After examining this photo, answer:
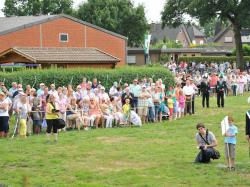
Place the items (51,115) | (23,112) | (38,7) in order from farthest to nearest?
1. (38,7)
2. (23,112)
3. (51,115)

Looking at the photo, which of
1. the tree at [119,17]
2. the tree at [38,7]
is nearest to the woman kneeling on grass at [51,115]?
the tree at [119,17]

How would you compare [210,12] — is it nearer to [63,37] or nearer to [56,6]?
[63,37]

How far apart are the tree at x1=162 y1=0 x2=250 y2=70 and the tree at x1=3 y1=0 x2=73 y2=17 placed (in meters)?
27.5

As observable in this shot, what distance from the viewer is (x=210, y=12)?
194 feet

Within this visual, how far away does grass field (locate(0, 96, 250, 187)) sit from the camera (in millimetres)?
13227

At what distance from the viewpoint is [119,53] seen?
52531mm

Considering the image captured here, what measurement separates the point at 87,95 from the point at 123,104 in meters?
1.88

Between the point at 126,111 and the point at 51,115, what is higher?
the point at 51,115

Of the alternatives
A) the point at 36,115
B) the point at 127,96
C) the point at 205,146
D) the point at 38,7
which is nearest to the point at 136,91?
the point at 127,96

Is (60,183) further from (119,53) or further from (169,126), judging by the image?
(119,53)

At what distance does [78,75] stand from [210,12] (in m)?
33.3

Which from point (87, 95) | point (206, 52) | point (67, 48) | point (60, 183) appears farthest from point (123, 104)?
point (206, 52)

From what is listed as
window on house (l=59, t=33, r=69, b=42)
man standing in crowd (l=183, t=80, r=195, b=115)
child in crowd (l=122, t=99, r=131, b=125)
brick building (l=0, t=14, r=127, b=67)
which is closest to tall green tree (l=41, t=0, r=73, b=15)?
brick building (l=0, t=14, r=127, b=67)

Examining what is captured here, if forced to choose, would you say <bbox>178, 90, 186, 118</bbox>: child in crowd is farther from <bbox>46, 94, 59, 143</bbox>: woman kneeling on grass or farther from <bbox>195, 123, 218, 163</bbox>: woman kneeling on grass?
<bbox>195, 123, 218, 163</bbox>: woman kneeling on grass
